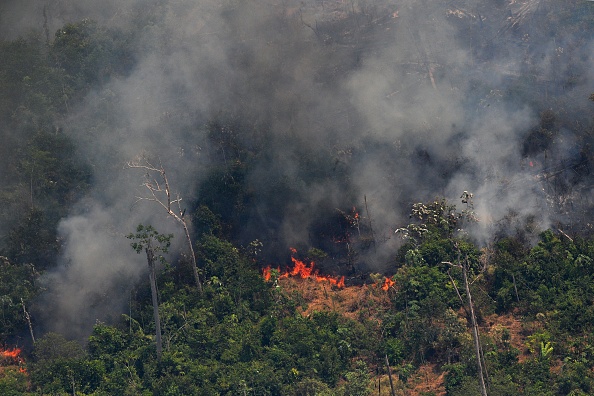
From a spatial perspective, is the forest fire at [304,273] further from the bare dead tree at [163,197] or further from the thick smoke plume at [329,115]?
the bare dead tree at [163,197]

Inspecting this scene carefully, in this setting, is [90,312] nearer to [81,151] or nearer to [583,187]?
[81,151]

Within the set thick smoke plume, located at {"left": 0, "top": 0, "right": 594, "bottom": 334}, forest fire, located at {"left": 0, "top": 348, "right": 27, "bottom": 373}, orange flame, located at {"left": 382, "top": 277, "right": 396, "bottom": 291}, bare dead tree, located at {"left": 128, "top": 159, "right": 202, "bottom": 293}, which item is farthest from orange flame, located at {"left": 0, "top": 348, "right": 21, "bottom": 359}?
orange flame, located at {"left": 382, "top": 277, "right": 396, "bottom": 291}

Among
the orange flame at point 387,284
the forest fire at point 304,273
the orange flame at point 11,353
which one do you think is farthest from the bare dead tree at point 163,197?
the orange flame at point 11,353

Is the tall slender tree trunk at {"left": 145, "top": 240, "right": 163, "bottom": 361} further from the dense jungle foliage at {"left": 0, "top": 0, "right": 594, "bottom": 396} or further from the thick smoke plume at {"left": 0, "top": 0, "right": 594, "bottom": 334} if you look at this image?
the thick smoke plume at {"left": 0, "top": 0, "right": 594, "bottom": 334}

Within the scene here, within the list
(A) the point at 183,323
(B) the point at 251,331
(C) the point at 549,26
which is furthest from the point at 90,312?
(C) the point at 549,26

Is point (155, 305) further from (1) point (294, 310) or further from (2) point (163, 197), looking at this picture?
(2) point (163, 197)
